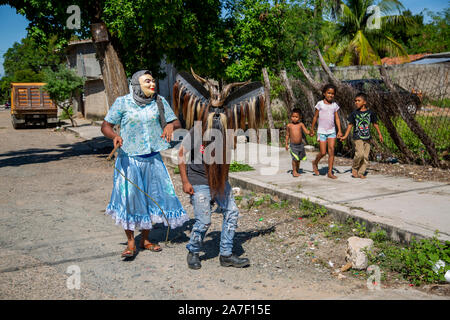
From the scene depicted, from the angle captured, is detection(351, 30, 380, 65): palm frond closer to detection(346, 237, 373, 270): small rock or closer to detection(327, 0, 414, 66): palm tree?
detection(327, 0, 414, 66): palm tree

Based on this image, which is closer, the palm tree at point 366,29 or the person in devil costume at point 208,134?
the person in devil costume at point 208,134

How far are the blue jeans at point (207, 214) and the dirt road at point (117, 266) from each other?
25 centimetres

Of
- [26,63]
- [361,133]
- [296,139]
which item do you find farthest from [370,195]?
[26,63]

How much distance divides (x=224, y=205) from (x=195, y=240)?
450 millimetres

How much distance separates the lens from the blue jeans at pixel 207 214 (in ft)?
12.8

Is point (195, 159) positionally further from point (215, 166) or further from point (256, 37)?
point (256, 37)

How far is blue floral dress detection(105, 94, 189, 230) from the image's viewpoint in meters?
4.27

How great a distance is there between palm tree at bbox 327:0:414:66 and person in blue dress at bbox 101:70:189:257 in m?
27.2

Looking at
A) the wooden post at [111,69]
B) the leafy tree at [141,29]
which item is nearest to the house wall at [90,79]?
the leafy tree at [141,29]

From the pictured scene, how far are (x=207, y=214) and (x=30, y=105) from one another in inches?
929

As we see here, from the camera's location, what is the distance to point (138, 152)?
4285 millimetres

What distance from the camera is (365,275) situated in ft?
12.5

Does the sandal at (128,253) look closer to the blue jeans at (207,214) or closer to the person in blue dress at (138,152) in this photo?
the person in blue dress at (138,152)
